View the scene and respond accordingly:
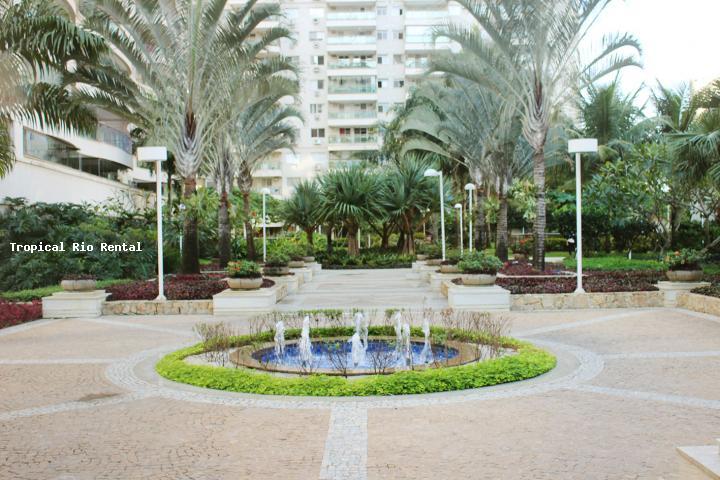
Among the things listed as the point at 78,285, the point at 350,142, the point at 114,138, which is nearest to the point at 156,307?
the point at 78,285

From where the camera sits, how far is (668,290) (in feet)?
47.2

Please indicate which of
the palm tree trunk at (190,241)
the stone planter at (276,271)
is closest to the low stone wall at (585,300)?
the stone planter at (276,271)

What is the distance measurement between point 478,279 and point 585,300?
8.29ft

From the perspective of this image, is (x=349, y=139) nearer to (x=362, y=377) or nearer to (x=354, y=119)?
(x=354, y=119)

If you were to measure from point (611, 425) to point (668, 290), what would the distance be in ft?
33.1

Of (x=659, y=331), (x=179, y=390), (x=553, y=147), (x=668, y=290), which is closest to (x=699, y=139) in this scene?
(x=668, y=290)

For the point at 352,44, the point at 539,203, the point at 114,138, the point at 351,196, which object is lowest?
the point at 539,203

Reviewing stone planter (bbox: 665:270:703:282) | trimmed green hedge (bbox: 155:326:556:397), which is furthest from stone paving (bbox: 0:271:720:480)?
stone planter (bbox: 665:270:703:282)

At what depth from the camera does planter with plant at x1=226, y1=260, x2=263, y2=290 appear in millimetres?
14594

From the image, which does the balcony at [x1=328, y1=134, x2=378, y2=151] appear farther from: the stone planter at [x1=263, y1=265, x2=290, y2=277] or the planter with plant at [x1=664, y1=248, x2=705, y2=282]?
the planter with plant at [x1=664, y1=248, x2=705, y2=282]

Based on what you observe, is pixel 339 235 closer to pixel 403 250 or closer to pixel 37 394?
pixel 403 250

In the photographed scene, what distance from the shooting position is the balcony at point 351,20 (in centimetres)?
5759

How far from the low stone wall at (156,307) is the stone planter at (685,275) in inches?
432

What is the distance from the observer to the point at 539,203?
18094mm
